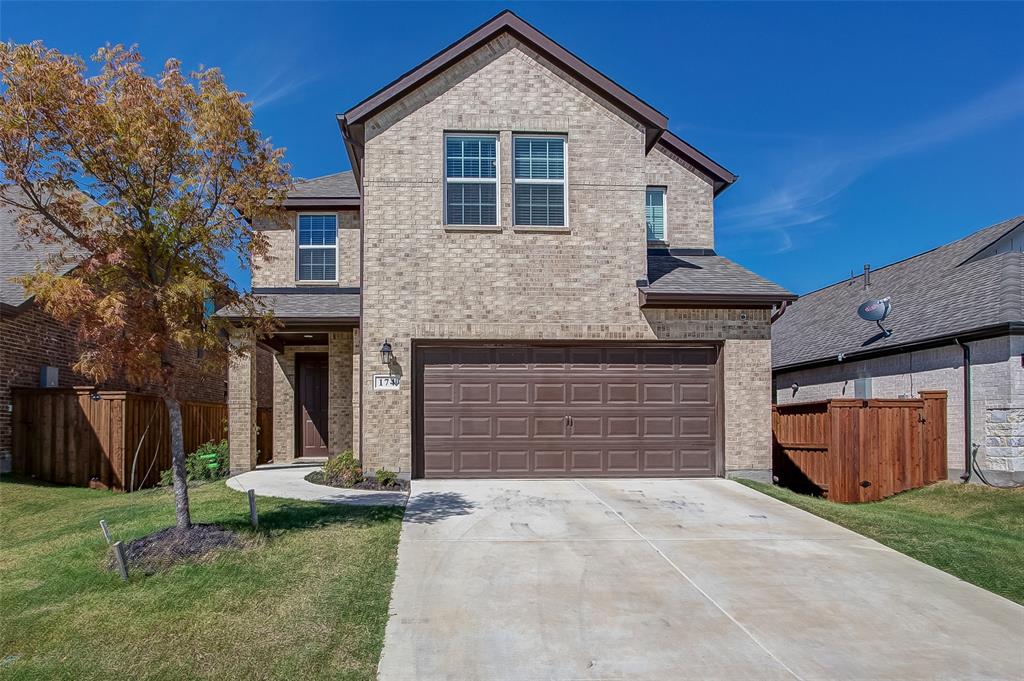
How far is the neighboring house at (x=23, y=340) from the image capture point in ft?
42.3

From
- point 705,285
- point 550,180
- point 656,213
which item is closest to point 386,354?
point 550,180

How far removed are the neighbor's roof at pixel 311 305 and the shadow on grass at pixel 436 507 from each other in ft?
14.9

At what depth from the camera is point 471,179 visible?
485 inches

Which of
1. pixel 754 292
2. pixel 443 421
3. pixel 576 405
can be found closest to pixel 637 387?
pixel 576 405

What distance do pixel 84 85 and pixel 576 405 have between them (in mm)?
8748

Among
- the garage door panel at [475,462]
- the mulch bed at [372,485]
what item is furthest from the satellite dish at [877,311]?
the mulch bed at [372,485]

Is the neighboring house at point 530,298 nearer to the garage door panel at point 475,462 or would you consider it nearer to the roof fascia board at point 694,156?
the garage door panel at point 475,462

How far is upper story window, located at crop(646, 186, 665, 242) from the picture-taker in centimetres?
1634

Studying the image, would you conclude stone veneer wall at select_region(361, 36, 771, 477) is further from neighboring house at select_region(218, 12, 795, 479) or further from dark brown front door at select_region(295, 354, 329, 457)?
dark brown front door at select_region(295, 354, 329, 457)

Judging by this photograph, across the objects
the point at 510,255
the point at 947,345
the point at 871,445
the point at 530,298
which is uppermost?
the point at 510,255

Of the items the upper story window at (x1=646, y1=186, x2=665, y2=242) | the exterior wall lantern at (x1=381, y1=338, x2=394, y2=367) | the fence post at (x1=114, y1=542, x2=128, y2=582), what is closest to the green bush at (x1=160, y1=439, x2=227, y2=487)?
the exterior wall lantern at (x1=381, y1=338, x2=394, y2=367)

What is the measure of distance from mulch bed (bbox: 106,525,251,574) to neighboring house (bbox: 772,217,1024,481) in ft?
43.7

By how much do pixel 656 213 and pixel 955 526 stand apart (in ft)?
31.2

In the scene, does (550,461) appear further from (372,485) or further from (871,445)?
(871,445)
